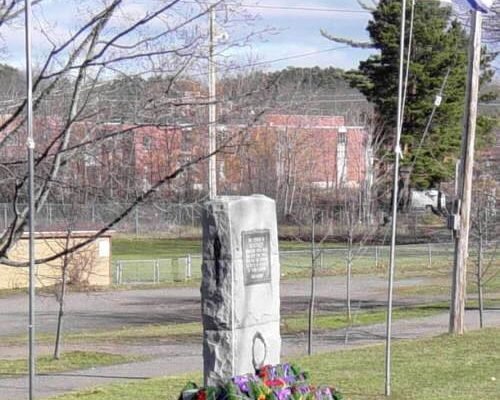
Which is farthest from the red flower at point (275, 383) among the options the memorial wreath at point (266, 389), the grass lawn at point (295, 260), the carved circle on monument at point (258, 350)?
the grass lawn at point (295, 260)

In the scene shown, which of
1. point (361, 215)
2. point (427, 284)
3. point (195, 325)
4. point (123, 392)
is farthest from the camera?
point (427, 284)

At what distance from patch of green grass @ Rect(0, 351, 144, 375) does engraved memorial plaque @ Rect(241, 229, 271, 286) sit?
1131cm

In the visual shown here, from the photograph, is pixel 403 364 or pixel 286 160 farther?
pixel 286 160

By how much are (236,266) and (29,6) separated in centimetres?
266

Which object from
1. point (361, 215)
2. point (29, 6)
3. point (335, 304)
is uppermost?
point (29, 6)

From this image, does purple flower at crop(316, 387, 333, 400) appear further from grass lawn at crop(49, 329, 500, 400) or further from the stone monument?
grass lawn at crop(49, 329, 500, 400)

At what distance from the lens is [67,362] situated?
68.7ft

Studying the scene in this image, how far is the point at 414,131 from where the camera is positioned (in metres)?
53.7

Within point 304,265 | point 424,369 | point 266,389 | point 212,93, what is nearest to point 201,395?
point 266,389

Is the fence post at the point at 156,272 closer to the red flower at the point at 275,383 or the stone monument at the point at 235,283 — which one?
the stone monument at the point at 235,283

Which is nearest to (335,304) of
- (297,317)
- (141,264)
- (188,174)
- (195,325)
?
(297,317)

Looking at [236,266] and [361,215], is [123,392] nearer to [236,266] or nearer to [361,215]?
[236,266]

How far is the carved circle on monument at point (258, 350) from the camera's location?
8.85 metres

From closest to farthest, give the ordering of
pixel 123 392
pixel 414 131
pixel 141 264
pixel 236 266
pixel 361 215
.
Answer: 1. pixel 236 266
2. pixel 123 392
3. pixel 361 215
4. pixel 141 264
5. pixel 414 131
